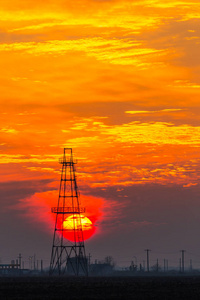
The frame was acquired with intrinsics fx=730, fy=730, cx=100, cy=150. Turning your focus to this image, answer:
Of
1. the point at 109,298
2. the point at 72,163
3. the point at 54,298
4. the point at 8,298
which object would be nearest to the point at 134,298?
the point at 109,298

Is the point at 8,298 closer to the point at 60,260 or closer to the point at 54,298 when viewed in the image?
the point at 54,298

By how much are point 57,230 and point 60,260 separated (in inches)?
300

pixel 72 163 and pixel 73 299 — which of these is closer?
pixel 73 299

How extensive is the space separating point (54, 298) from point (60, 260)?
79.2 metres

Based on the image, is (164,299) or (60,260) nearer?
(164,299)

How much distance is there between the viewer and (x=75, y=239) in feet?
446

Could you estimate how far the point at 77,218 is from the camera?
5413 inches

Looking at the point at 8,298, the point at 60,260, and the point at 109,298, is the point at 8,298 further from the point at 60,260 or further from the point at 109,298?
the point at 60,260

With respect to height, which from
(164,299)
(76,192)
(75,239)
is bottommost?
(164,299)

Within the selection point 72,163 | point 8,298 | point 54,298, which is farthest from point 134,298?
point 72,163

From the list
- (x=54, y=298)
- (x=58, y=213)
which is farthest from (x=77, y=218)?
(x=54, y=298)

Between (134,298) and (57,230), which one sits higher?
(57,230)

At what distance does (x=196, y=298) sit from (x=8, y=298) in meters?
15.6

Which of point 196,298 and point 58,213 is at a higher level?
point 58,213
